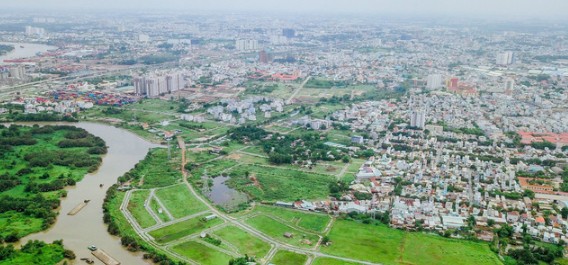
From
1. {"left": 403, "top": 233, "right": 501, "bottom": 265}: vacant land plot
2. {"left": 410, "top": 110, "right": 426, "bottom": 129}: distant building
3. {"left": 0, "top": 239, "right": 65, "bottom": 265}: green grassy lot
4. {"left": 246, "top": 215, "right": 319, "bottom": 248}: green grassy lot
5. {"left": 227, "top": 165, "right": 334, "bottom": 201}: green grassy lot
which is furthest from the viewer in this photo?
{"left": 410, "top": 110, "right": 426, "bottom": 129}: distant building

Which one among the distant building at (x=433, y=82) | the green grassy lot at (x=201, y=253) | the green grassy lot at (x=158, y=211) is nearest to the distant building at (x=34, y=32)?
the distant building at (x=433, y=82)

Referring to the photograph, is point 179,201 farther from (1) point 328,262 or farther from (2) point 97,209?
(1) point 328,262

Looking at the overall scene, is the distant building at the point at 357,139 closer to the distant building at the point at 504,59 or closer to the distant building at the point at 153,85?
the distant building at the point at 153,85

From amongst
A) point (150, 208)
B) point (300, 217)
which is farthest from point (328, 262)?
point (150, 208)

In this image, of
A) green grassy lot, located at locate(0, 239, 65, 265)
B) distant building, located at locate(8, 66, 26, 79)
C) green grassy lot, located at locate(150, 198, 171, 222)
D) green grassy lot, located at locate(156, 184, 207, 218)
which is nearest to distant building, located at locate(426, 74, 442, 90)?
green grassy lot, located at locate(156, 184, 207, 218)

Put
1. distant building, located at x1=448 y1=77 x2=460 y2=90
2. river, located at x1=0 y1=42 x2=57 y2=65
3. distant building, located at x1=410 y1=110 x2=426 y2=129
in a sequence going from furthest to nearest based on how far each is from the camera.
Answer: river, located at x1=0 y1=42 x2=57 y2=65 → distant building, located at x1=448 y1=77 x2=460 y2=90 → distant building, located at x1=410 y1=110 x2=426 y2=129

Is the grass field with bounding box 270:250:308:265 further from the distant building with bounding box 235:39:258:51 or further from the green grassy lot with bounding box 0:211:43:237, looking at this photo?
the distant building with bounding box 235:39:258:51

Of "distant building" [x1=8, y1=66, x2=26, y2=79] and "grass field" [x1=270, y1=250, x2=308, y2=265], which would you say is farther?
"distant building" [x1=8, y1=66, x2=26, y2=79]

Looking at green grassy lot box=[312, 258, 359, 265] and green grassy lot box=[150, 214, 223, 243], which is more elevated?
green grassy lot box=[312, 258, 359, 265]
